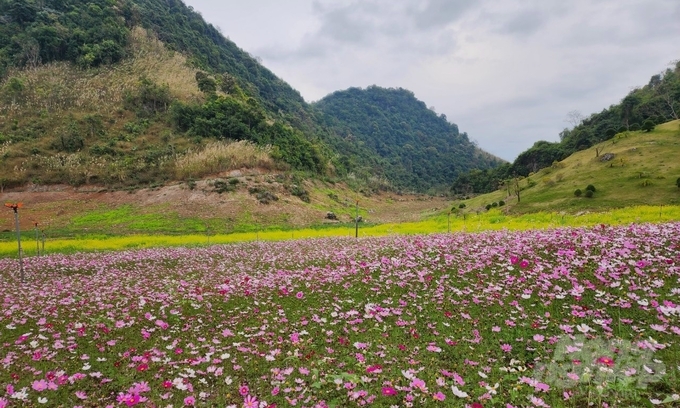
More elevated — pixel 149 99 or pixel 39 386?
pixel 149 99

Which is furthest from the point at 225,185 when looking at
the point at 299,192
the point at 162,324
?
the point at 162,324

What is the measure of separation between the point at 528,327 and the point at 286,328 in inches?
162

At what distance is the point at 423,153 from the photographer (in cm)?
17162

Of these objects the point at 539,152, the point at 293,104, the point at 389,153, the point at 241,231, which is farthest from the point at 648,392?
the point at 389,153

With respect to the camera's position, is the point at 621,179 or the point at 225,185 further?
the point at 225,185

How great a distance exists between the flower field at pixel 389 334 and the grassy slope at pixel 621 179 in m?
25.8

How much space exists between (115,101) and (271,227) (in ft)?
175

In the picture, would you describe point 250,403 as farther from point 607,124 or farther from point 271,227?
point 607,124

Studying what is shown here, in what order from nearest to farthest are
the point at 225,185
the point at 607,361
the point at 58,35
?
the point at 607,361
the point at 225,185
the point at 58,35

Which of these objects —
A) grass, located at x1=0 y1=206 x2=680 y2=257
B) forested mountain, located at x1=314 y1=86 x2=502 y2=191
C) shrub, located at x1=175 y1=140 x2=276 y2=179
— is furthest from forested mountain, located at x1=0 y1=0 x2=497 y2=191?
grass, located at x1=0 y1=206 x2=680 y2=257

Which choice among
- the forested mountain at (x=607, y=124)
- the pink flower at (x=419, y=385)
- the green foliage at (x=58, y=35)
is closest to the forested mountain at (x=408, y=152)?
the forested mountain at (x=607, y=124)

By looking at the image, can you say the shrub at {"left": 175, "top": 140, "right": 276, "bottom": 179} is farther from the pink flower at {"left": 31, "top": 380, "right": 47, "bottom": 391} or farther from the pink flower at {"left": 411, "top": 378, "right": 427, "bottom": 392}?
the pink flower at {"left": 411, "top": 378, "right": 427, "bottom": 392}

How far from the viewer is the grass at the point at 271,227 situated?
19.7 meters

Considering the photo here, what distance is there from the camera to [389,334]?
614 centimetres
